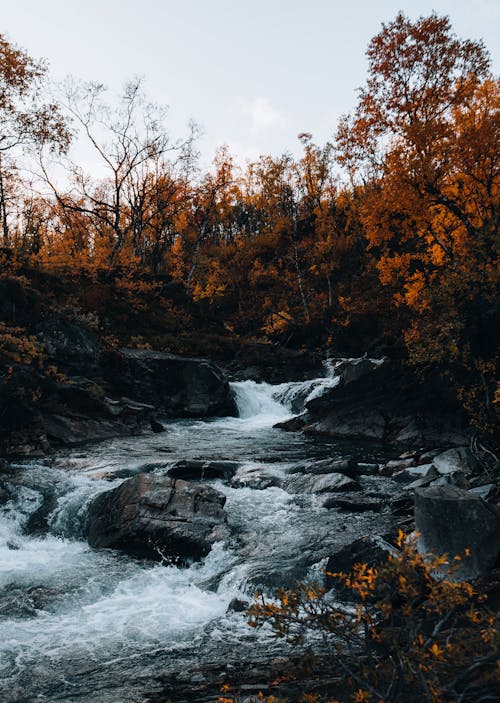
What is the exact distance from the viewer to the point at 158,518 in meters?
9.38

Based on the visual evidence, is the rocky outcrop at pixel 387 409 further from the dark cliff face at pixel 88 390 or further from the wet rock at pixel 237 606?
the wet rock at pixel 237 606

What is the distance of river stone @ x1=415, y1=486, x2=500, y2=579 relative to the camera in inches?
257

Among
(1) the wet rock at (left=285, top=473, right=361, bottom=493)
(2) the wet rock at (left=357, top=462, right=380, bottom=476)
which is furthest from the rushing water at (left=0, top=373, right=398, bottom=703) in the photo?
(2) the wet rock at (left=357, top=462, right=380, bottom=476)

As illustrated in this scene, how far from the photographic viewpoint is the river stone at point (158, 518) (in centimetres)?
892

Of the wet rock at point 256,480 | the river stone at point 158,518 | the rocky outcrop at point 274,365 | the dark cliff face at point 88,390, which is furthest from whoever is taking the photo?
the rocky outcrop at point 274,365

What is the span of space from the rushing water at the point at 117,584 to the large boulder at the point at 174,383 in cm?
885

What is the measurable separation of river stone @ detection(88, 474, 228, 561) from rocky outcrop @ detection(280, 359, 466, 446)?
937 cm

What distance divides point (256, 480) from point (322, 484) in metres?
1.70

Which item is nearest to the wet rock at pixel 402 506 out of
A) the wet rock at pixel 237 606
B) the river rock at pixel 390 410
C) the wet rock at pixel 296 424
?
the wet rock at pixel 237 606

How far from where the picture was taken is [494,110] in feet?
60.2

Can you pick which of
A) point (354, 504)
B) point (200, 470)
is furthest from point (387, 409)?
point (354, 504)

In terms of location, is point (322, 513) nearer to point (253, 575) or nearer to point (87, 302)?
point (253, 575)

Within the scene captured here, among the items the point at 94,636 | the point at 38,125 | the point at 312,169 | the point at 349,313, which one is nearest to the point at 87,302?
the point at 38,125

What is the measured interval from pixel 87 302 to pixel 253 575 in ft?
78.6
